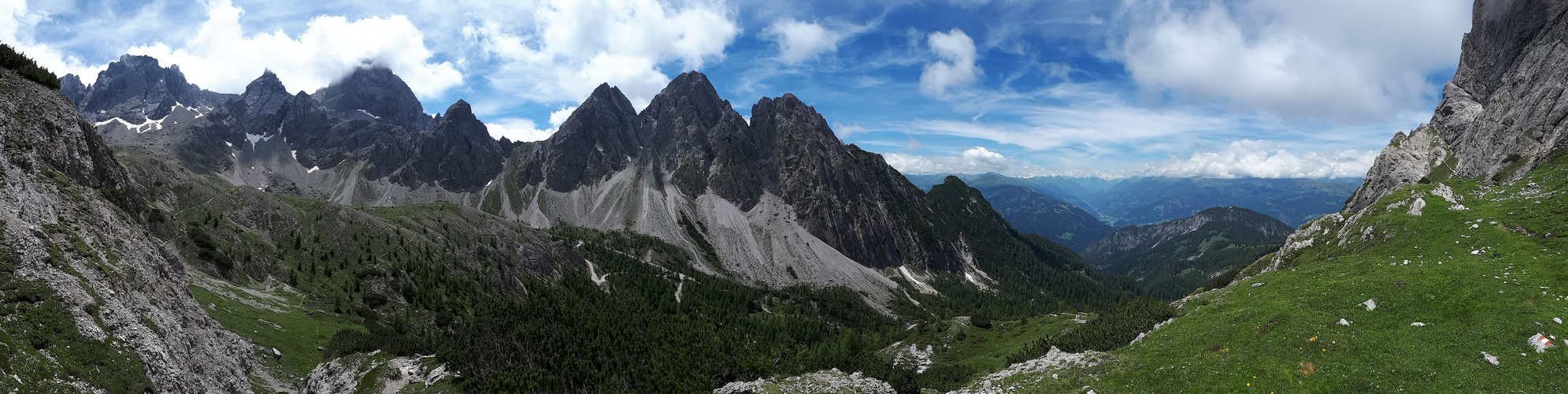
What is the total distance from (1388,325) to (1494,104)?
21549 centimetres

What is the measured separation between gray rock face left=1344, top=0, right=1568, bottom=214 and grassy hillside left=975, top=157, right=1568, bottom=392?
298 ft

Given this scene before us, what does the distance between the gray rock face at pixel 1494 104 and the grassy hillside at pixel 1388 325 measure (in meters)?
90.7

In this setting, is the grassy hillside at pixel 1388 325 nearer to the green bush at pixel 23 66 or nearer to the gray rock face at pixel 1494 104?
the gray rock face at pixel 1494 104

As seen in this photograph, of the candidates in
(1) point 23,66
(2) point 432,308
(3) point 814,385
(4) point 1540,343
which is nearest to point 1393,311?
(4) point 1540,343

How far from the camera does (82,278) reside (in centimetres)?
3559

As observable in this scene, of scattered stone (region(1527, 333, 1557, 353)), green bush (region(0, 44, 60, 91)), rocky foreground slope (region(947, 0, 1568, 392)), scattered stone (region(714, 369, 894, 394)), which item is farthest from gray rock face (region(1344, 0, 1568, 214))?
green bush (region(0, 44, 60, 91))

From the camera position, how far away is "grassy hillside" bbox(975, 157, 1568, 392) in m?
29.2

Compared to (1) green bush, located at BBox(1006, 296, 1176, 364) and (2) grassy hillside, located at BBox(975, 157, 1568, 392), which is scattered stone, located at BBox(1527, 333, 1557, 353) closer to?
(2) grassy hillside, located at BBox(975, 157, 1568, 392)

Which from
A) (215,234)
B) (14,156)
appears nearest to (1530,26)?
(14,156)

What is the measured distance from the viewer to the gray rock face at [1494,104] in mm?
→ 128000

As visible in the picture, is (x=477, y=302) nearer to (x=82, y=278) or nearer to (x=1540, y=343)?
(x=82, y=278)

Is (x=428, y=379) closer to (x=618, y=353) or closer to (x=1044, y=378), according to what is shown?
(x=618, y=353)

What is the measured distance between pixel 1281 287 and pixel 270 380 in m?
92.7

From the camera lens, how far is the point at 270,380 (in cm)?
4950
